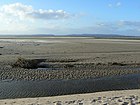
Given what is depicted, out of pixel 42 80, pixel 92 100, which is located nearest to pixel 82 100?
pixel 92 100

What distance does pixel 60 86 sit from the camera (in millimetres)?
17469

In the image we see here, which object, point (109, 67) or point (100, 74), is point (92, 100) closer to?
point (100, 74)

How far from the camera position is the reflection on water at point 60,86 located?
15706 mm

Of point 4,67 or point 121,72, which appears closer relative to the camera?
point 121,72

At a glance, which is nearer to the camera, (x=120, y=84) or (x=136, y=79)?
(x=120, y=84)

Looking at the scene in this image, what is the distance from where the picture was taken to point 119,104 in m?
11.3

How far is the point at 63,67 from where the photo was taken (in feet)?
82.8

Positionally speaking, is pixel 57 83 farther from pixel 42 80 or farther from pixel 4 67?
pixel 4 67

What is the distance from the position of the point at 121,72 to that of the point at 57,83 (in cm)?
617

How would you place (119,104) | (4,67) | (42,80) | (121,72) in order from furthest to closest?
(4,67)
(121,72)
(42,80)
(119,104)

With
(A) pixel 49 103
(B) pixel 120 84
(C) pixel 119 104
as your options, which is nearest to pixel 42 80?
(B) pixel 120 84

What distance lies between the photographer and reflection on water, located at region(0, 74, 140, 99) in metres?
15.7

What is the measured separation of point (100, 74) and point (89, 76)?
1.18 m

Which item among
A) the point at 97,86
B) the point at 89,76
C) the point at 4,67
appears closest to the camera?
the point at 97,86
